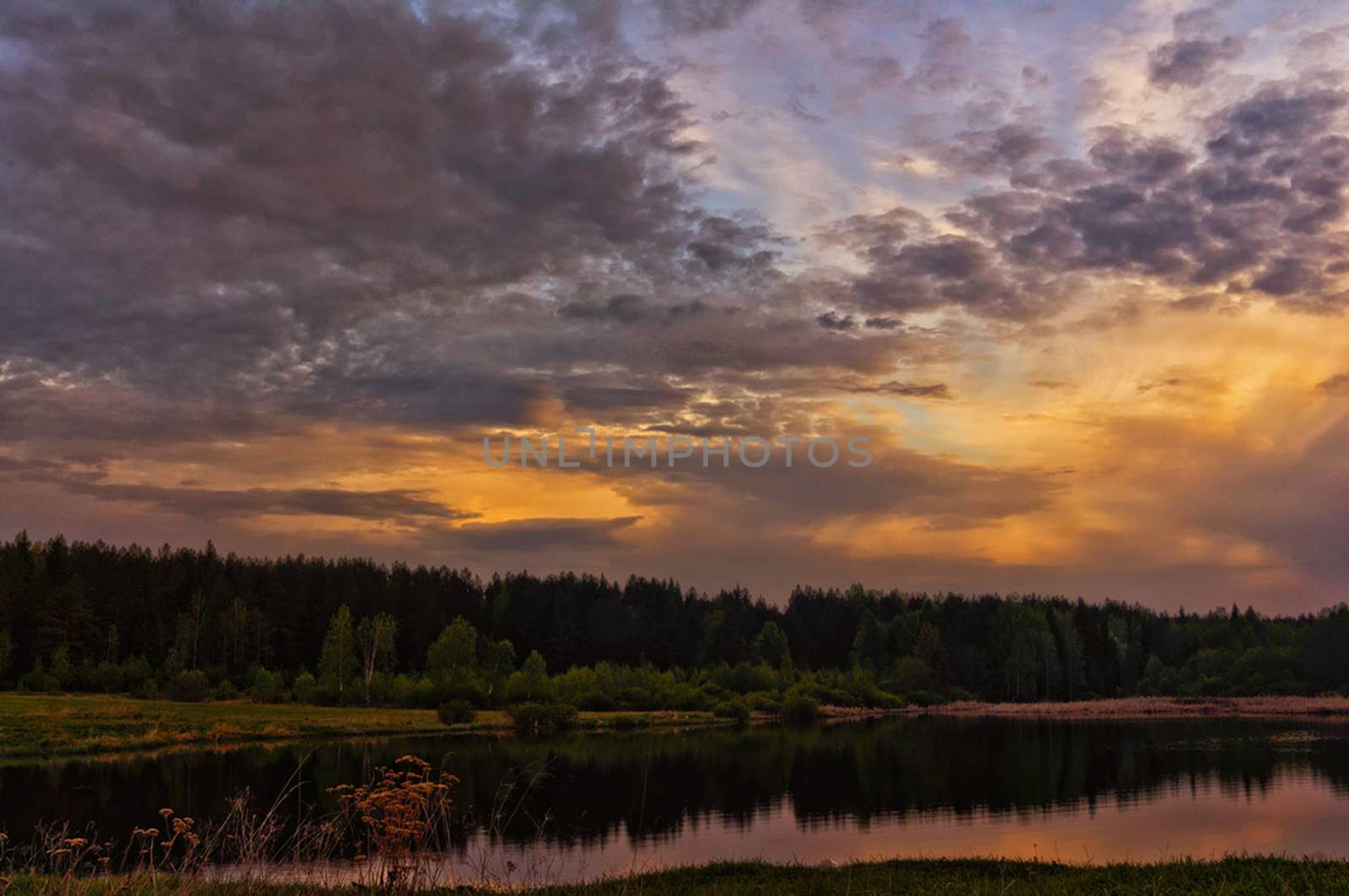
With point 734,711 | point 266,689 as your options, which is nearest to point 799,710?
point 734,711

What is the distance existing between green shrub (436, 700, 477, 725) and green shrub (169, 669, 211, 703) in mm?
24590

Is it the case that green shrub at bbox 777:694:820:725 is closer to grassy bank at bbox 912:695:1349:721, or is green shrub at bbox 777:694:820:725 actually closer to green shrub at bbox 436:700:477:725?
grassy bank at bbox 912:695:1349:721

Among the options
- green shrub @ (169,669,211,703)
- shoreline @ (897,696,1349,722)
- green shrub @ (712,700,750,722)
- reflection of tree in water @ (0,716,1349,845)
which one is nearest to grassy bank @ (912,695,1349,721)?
shoreline @ (897,696,1349,722)

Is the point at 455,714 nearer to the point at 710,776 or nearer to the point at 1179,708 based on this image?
the point at 710,776

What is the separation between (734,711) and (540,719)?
27173 mm

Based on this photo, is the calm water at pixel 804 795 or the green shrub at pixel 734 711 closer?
the calm water at pixel 804 795

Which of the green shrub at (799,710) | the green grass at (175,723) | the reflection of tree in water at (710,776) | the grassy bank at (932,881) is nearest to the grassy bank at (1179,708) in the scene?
the green shrub at (799,710)

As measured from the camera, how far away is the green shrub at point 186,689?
9306 cm

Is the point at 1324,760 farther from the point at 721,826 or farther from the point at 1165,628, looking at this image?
the point at 1165,628

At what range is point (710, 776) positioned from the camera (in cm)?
5381

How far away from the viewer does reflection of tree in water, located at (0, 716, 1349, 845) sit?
132 feet

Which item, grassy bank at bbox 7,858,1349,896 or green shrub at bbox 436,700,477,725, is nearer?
grassy bank at bbox 7,858,1349,896

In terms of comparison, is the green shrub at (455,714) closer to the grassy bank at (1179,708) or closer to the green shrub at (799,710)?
the green shrub at (799,710)

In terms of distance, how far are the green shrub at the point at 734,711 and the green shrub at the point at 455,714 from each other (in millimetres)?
30637
